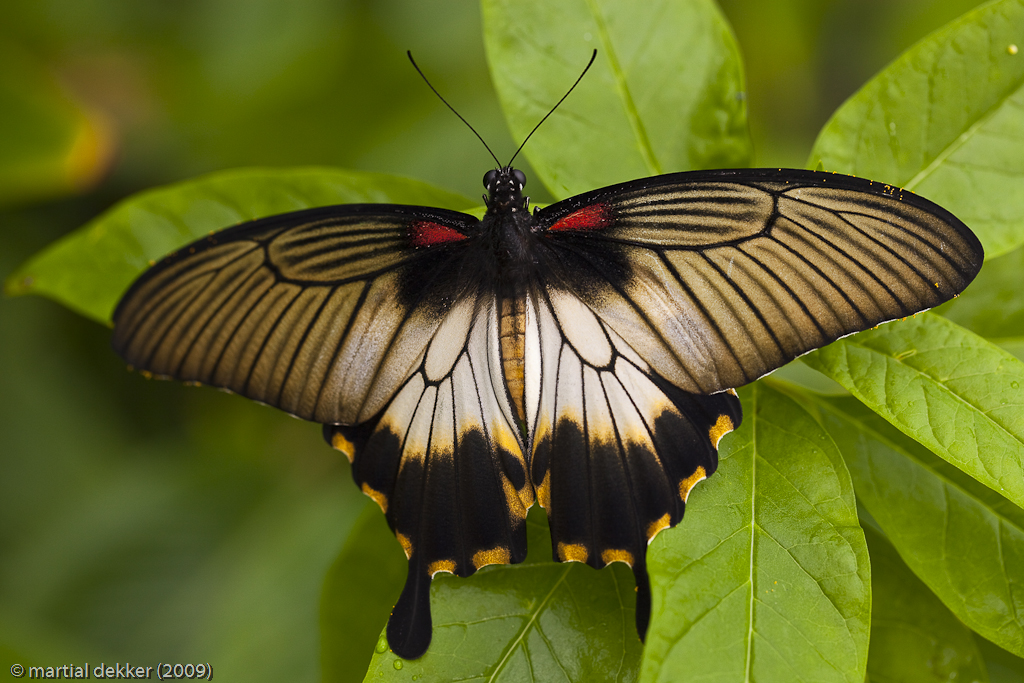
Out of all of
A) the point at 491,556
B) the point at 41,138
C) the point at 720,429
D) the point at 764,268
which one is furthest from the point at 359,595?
the point at 41,138

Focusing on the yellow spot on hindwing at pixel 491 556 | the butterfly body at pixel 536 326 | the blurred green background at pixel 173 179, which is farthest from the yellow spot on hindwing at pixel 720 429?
the blurred green background at pixel 173 179

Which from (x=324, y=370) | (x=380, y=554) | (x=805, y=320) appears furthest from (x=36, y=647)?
(x=805, y=320)

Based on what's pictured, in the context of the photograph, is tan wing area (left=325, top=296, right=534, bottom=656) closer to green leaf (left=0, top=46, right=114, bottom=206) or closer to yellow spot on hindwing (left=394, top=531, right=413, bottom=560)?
yellow spot on hindwing (left=394, top=531, right=413, bottom=560)

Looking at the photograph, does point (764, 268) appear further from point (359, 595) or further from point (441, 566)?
point (359, 595)

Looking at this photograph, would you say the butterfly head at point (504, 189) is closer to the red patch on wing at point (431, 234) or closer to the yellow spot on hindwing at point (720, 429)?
the red patch on wing at point (431, 234)

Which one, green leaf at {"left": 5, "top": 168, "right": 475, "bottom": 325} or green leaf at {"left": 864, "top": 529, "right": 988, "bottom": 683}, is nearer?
green leaf at {"left": 864, "top": 529, "right": 988, "bottom": 683}

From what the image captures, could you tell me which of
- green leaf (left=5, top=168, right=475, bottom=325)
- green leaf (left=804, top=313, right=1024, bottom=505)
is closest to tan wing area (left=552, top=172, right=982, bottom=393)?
green leaf (left=804, top=313, right=1024, bottom=505)
